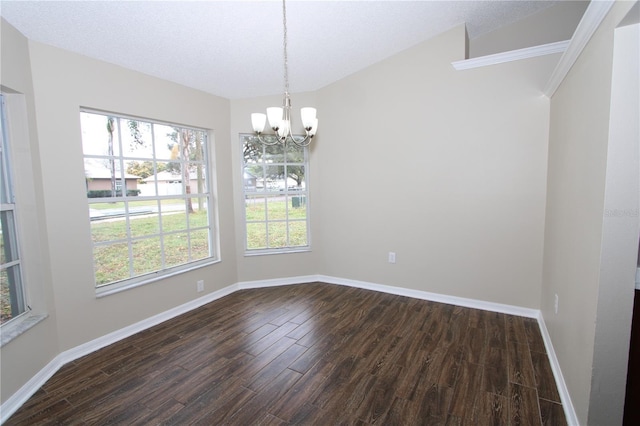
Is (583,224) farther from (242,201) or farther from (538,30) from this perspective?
(242,201)

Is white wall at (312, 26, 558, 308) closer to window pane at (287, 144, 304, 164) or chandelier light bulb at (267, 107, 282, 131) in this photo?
window pane at (287, 144, 304, 164)

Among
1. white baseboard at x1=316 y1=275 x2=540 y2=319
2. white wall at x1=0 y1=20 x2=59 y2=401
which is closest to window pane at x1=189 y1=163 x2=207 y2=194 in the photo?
white wall at x1=0 y1=20 x2=59 y2=401

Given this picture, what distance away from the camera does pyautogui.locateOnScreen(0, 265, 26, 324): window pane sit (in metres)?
2.04

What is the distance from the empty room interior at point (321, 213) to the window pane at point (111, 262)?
0.02 meters

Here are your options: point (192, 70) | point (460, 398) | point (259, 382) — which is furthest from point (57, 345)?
point (460, 398)

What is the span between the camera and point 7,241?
2088 mm

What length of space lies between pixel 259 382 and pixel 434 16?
3541 millimetres

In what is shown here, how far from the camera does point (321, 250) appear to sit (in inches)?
169

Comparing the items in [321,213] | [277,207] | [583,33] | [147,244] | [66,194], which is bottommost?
[147,244]

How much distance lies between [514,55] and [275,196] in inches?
120

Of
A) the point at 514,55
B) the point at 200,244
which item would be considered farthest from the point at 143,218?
the point at 514,55

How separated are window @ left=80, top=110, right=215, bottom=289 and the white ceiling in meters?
0.60

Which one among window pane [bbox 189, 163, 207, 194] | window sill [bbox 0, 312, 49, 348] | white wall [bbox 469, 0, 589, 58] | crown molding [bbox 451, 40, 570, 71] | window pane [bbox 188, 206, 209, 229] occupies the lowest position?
window sill [bbox 0, 312, 49, 348]

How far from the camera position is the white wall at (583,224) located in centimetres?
143
